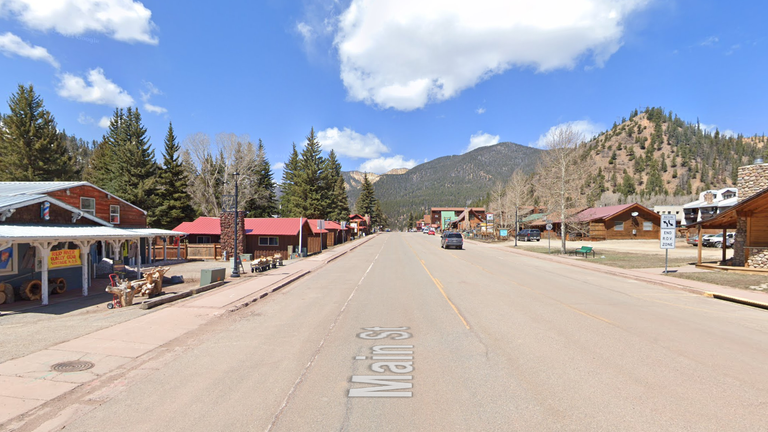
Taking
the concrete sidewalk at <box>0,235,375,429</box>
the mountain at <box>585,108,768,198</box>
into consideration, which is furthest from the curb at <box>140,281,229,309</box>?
the mountain at <box>585,108,768,198</box>

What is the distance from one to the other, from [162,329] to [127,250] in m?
21.4

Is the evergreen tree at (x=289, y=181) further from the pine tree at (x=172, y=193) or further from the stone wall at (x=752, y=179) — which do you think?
the stone wall at (x=752, y=179)

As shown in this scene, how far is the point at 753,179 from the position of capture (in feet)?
76.2

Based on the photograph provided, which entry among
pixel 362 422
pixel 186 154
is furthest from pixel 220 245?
pixel 362 422

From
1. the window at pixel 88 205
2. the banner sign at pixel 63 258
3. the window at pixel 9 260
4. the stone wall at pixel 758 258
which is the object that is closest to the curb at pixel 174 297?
the banner sign at pixel 63 258

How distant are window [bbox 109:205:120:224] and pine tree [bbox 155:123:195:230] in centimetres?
2242

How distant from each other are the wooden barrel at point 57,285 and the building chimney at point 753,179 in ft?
117

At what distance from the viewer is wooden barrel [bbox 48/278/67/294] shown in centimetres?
1442

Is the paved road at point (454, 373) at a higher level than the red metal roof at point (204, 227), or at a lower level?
lower

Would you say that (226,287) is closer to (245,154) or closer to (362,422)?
(362,422)

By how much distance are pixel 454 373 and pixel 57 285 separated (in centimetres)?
1632

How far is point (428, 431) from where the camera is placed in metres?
4.24

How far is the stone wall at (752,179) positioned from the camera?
22.7 metres

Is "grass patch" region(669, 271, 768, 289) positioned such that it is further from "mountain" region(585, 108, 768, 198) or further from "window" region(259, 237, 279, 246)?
"mountain" region(585, 108, 768, 198)
